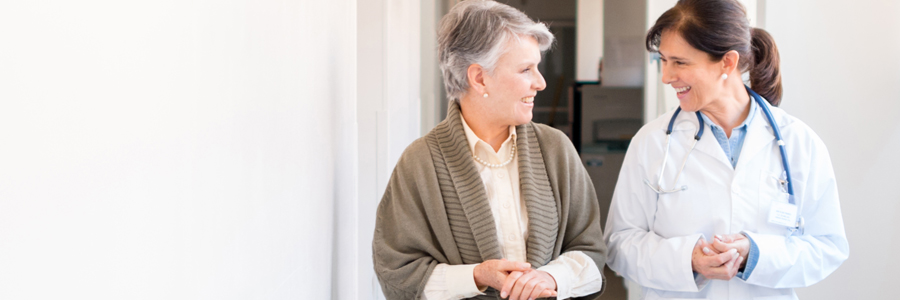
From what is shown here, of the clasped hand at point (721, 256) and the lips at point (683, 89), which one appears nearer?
the clasped hand at point (721, 256)

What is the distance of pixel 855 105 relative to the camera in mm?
2605

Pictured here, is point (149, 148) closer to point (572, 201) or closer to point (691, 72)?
point (572, 201)

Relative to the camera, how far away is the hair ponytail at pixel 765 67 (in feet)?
6.24

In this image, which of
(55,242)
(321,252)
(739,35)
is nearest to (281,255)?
(321,252)

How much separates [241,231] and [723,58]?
4.60 feet

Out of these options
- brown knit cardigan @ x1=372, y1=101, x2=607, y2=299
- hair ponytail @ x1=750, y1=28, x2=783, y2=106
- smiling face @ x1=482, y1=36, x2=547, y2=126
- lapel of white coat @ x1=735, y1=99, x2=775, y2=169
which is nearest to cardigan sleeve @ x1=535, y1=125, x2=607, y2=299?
brown knit cardigan @ x1=372, y1=101, x2=607, y2=299

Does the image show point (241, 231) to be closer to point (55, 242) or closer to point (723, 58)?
point (55, 242)

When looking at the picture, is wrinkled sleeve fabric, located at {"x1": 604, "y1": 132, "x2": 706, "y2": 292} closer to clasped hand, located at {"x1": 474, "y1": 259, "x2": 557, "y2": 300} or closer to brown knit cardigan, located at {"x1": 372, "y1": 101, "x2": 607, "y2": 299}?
brown knit cardigan, located at {"x1": 372, "y1": 101, "x2": 607, "y2": 299}

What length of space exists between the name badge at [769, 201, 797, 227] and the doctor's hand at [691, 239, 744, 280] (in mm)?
162

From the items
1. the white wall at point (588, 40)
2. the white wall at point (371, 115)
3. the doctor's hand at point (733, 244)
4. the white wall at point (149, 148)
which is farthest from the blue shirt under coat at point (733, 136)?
the white wall at point (588, 40)

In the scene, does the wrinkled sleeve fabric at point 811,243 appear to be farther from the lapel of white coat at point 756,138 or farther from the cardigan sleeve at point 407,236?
the cardigan sleeve at point 407,236

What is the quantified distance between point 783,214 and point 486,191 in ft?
2.70

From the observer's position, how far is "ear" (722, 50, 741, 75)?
1792mm

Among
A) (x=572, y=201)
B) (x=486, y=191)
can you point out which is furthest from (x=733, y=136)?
(x=486, y=191)
